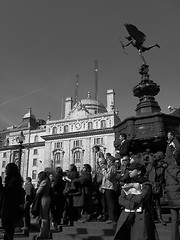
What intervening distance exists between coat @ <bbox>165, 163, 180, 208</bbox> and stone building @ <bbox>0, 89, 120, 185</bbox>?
144 ft

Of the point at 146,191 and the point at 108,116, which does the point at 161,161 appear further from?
the point at 108,116

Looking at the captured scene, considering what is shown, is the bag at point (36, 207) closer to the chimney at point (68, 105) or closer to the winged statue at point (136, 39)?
the winged statue at point (136, 39)

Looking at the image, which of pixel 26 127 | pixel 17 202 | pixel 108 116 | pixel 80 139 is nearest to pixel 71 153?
pixel 80 139

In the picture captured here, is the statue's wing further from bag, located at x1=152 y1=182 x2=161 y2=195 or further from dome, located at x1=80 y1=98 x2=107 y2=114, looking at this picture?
dome, located at x1=80 y1=98 x2=107 y2=114

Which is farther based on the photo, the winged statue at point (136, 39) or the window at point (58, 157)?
the window at point (58, 157)

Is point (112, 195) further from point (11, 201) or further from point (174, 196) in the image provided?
point (11, 201)

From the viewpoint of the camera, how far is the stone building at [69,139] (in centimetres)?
5203

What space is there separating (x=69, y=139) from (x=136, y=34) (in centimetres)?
4398

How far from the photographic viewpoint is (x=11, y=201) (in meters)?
6.06

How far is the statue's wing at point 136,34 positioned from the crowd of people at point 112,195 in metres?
5.01

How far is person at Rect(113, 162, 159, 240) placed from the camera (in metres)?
3.95

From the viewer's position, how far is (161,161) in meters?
7.98

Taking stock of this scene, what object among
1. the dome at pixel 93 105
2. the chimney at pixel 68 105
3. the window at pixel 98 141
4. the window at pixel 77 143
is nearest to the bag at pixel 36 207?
the window at pixel 98 141

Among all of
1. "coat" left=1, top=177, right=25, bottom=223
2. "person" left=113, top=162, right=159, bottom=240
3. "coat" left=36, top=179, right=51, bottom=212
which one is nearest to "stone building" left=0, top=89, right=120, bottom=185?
"coat" left=36, top=179, right=51, bottom=212
